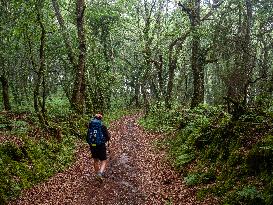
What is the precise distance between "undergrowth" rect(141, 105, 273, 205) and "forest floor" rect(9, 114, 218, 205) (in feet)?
1.70

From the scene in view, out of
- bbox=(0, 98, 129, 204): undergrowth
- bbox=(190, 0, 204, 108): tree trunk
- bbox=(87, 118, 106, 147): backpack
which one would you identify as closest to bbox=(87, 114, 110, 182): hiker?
bbox=(87, 118, 106, 147): backpack

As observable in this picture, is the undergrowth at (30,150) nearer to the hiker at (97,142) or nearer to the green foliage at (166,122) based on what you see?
the hiker at (97,142)

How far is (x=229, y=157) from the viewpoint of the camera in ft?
34.4

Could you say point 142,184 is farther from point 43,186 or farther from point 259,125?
point 259,125

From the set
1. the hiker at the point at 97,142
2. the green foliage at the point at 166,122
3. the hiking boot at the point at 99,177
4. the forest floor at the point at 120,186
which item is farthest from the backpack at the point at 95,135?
the green foliage at the point at 166,122

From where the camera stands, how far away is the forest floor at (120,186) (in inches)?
403

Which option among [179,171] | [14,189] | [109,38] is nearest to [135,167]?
[179,171]

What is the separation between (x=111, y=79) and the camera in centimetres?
3525

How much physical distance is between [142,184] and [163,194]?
109cm

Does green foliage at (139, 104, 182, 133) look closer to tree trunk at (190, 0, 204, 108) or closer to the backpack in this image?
tree trunk at (190, 0, 204, 108)

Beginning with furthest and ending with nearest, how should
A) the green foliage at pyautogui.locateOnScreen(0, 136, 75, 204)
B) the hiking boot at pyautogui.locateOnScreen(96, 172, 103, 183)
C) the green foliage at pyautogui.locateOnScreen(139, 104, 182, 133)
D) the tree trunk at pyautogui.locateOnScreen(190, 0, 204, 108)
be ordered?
the green foliage at pyautogui.locateOnScreen(139, 104, 182, 133) → the tree trunk at pyautogui.locateOnScreen(190, 0, 204, 108) → the hiking boot at pyautogui.locateOnScreen(96, 172, 103, 183) → the green foliage at pyautogui.locateOnScreen(0, 136, 75, 204)

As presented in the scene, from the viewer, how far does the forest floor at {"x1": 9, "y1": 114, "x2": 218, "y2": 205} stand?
1024 centimetres

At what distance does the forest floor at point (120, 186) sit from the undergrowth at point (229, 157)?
1.70ft

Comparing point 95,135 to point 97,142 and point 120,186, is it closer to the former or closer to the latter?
point 97,142
